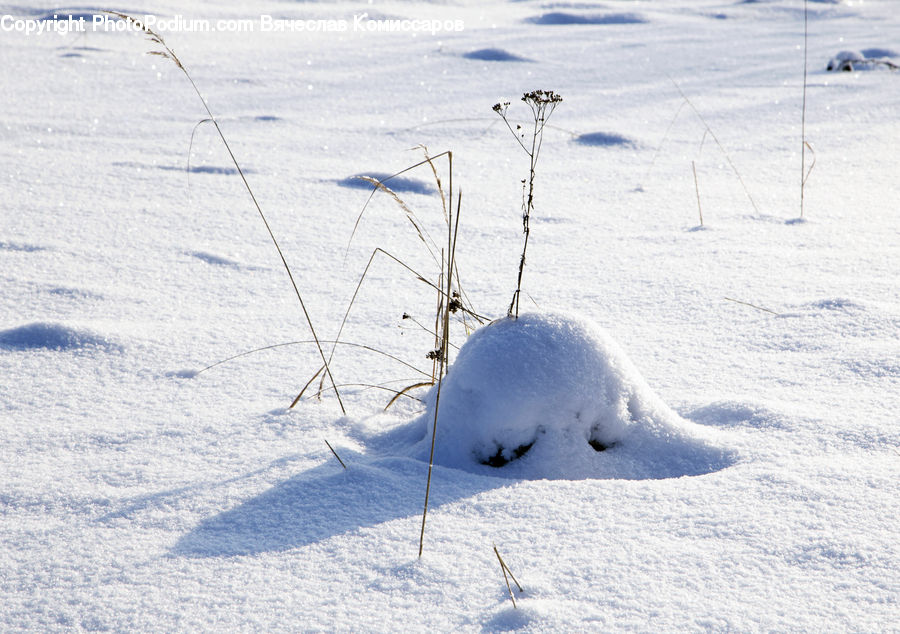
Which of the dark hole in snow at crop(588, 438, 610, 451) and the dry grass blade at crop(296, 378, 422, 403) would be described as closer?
the dark hole in snow at crop(588, 438, 610, 451)

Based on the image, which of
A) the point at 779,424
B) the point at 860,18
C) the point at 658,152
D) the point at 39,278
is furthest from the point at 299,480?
the point at 860,18

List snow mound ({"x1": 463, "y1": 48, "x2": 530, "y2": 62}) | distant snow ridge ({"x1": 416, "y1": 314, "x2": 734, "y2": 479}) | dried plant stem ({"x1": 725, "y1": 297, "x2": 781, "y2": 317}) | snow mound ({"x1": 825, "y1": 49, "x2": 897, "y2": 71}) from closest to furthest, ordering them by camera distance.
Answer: distant snow ridge ({"x1": 416, "y1": 314, "x2": 734, "y2": 479}) → dried plant stem ({"x1": 725, "y1": 297, "x2": 781, "y2": 317}) → snow mound ({"x1": 825, "y1": 49, "x2": 897, "y2": 71}) → snow mound ({"x1": 463, "y1": 48, "x2": 530, "y2": 62})

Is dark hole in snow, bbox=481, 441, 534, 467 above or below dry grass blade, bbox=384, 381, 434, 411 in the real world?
below

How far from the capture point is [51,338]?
73.0 inches

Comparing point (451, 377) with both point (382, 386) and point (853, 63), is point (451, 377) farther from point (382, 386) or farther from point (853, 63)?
point (853, 63)

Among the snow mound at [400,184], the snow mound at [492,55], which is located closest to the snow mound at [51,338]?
the snow mound at [400,184]

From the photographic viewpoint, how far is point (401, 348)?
1951 mm

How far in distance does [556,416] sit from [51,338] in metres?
1.19

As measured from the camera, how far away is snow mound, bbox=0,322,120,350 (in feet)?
6.03

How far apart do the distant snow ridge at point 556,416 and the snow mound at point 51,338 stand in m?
0.88

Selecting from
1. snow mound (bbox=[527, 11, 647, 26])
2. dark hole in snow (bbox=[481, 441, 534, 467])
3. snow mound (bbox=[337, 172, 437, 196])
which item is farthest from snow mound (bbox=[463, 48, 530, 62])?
dark hole in snow (bbox=[481, 441, 534, 467])

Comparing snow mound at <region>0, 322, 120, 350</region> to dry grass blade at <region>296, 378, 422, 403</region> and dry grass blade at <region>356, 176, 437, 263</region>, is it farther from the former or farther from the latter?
dry grass blade at <region>356, 176, 437, 263</region>

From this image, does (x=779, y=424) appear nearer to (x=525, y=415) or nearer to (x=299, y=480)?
(x=525, y=415)

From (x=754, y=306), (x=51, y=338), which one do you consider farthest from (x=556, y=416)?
(x=51, y=338)
